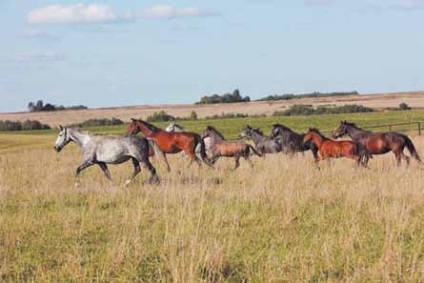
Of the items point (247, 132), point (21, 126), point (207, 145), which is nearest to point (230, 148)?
point (207, 145)

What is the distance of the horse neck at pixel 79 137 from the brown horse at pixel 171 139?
3240 mm

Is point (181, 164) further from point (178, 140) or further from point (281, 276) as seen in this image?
point (281, 276)

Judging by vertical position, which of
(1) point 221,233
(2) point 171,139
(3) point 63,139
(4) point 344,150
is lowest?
(1) point 221,233

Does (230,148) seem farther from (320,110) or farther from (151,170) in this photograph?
(320,110)

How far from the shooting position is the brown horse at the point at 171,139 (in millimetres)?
19547

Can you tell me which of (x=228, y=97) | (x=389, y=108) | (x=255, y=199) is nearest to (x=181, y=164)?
(x=255, y=199)

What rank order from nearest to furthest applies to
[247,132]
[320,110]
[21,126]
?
[247,132] → [21,126] → [320,110]

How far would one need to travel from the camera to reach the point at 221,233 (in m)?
8.53

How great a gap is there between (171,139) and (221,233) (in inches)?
441

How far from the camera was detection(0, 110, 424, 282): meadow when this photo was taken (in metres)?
6.82

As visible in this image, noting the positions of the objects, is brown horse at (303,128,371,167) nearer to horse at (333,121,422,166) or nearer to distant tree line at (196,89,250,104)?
horse at (333,121,422,166)

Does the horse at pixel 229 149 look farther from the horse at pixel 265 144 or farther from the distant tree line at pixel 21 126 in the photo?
the distant tree line at pixel 21 126

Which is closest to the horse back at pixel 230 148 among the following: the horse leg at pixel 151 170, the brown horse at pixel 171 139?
the brown horse at pixel 171 139

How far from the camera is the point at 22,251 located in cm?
802
